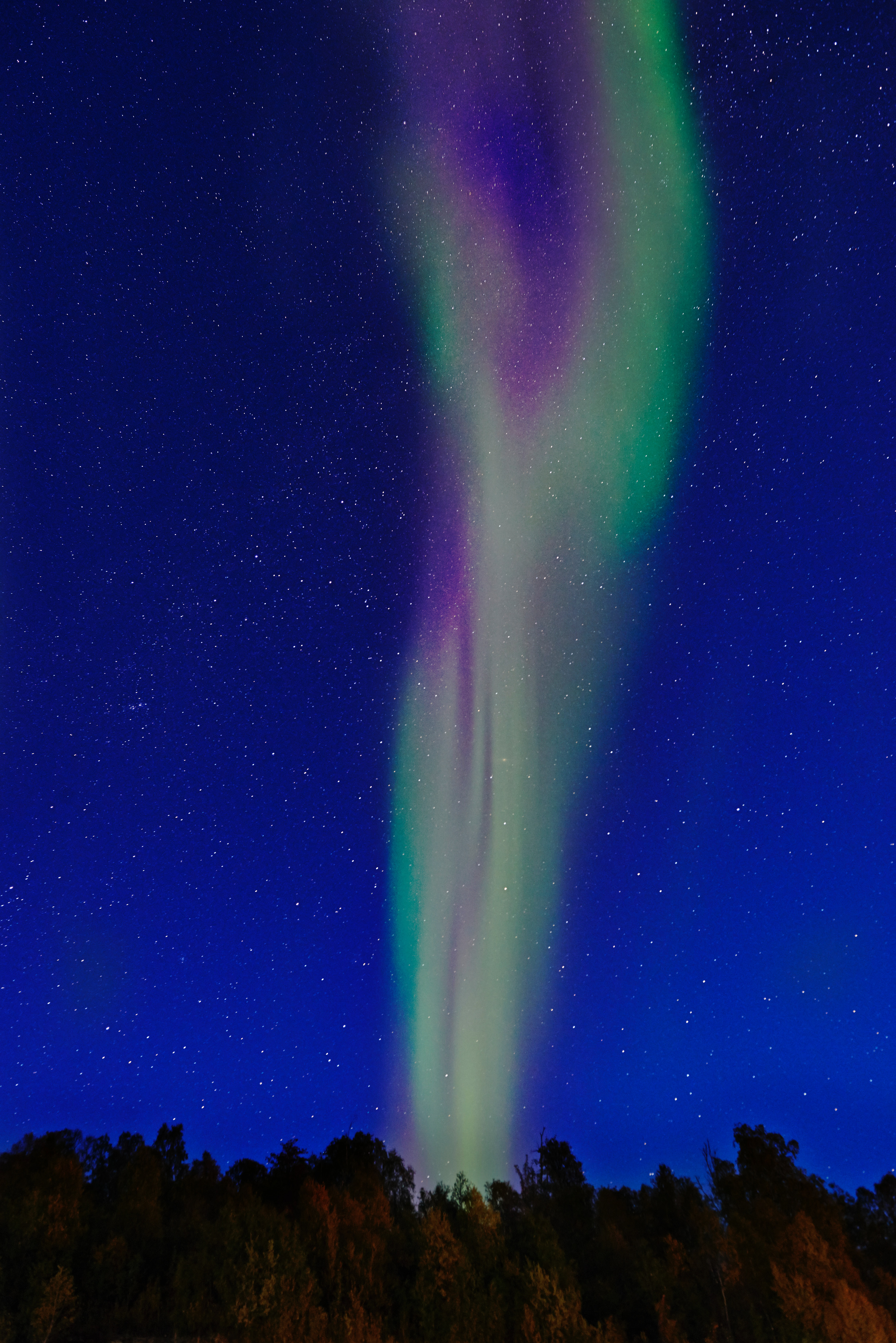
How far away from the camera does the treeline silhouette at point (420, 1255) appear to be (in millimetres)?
32531

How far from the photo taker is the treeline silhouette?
32.5 metres

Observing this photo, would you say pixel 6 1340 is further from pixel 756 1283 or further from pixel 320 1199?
pixel 756 1283

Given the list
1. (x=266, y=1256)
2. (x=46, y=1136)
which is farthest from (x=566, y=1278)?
(x=46, y=1136)

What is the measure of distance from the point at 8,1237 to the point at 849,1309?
3614 cm

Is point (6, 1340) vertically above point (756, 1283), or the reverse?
point (6, 1340)

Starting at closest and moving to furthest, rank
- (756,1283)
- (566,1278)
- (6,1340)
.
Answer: (6,1340), (566,1278), (756,1283)

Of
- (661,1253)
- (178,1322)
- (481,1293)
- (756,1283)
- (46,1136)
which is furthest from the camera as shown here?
(46,1136)

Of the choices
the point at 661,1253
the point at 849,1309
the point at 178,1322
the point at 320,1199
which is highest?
the point at 320,1199

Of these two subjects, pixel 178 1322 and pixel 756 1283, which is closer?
pixel 178 1322

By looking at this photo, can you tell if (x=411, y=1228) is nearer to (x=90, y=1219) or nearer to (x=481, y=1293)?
(x=481, y=1293)

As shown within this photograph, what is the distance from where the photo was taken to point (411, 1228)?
151 feet

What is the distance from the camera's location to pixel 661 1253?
4559cm

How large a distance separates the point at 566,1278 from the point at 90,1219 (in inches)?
984

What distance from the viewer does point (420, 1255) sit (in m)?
39.9
